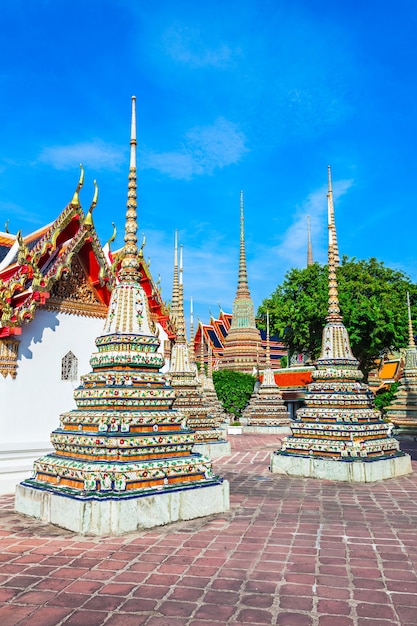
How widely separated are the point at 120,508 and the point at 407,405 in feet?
58.8

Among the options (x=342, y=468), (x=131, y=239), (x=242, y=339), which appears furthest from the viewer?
(x=242, y=339)

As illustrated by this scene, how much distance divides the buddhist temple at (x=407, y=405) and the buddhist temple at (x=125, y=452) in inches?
614

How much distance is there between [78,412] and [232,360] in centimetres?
3483

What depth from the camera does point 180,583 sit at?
14.9 ft

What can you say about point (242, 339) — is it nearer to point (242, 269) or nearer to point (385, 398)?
point (242, 269)

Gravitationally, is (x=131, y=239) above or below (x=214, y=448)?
above

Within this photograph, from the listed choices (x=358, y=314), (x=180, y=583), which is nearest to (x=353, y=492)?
(x=180, y=583)

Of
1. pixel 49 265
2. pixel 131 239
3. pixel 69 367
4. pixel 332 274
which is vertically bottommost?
pixel 69 367

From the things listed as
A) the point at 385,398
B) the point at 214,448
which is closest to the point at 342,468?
the point at 214,448

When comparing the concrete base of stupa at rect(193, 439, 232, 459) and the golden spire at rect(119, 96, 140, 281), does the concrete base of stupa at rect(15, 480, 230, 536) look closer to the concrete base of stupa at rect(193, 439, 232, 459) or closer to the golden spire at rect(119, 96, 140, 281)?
the golden spire at rect(119, 96, 140, 281)

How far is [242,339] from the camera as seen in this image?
4238 centimetres

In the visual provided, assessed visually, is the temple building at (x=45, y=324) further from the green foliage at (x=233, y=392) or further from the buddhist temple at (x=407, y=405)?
the green foliage at (x=233, y=392)

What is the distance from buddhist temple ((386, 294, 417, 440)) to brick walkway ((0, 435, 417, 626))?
14236 millimetres

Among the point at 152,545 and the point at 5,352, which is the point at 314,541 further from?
the point at 5,352
